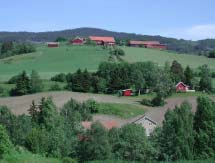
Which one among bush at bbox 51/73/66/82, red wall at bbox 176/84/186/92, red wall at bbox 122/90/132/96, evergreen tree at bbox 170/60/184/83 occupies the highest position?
evergreen tree at bbox 170/60/184/83

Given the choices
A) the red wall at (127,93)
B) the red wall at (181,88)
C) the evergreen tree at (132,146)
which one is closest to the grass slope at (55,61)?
the red wall at (127,93)

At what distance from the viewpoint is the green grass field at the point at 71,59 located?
320 ft

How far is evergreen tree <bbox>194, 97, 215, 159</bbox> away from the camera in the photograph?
3803cm

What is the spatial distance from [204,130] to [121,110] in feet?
90.9

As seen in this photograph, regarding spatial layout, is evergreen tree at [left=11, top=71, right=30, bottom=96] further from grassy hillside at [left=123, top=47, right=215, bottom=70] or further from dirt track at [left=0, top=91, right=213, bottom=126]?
grassy hillside at [left=123, top=47, right=215, bottom=70]

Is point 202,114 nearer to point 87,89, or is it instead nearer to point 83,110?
point 83,110

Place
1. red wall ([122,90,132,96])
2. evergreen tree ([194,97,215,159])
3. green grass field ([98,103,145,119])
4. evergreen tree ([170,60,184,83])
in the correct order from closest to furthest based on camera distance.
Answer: evergreen tree ([194,97,215,159]) → green grass field ([98,103,145,119]) → red wall ([122,90,132,96]) → evergreen tree ([170,60,184,83])

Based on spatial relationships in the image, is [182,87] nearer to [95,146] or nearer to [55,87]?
[55,87]

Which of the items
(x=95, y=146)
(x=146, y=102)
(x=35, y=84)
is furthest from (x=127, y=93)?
(x=95, y=146)

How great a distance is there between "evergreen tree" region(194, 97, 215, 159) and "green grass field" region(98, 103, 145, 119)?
24.9 m

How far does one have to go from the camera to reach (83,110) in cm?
6031

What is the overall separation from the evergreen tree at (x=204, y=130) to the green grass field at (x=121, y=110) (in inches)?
980

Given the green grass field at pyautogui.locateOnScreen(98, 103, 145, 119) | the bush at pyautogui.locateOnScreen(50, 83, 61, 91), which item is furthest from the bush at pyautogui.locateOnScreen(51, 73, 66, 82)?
the green grass field at pyautogui.locateOnScreen(98, 103, 145, 119)

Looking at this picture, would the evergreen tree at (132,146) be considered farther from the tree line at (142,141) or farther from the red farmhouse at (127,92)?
the red farmhouse at (127,92)
